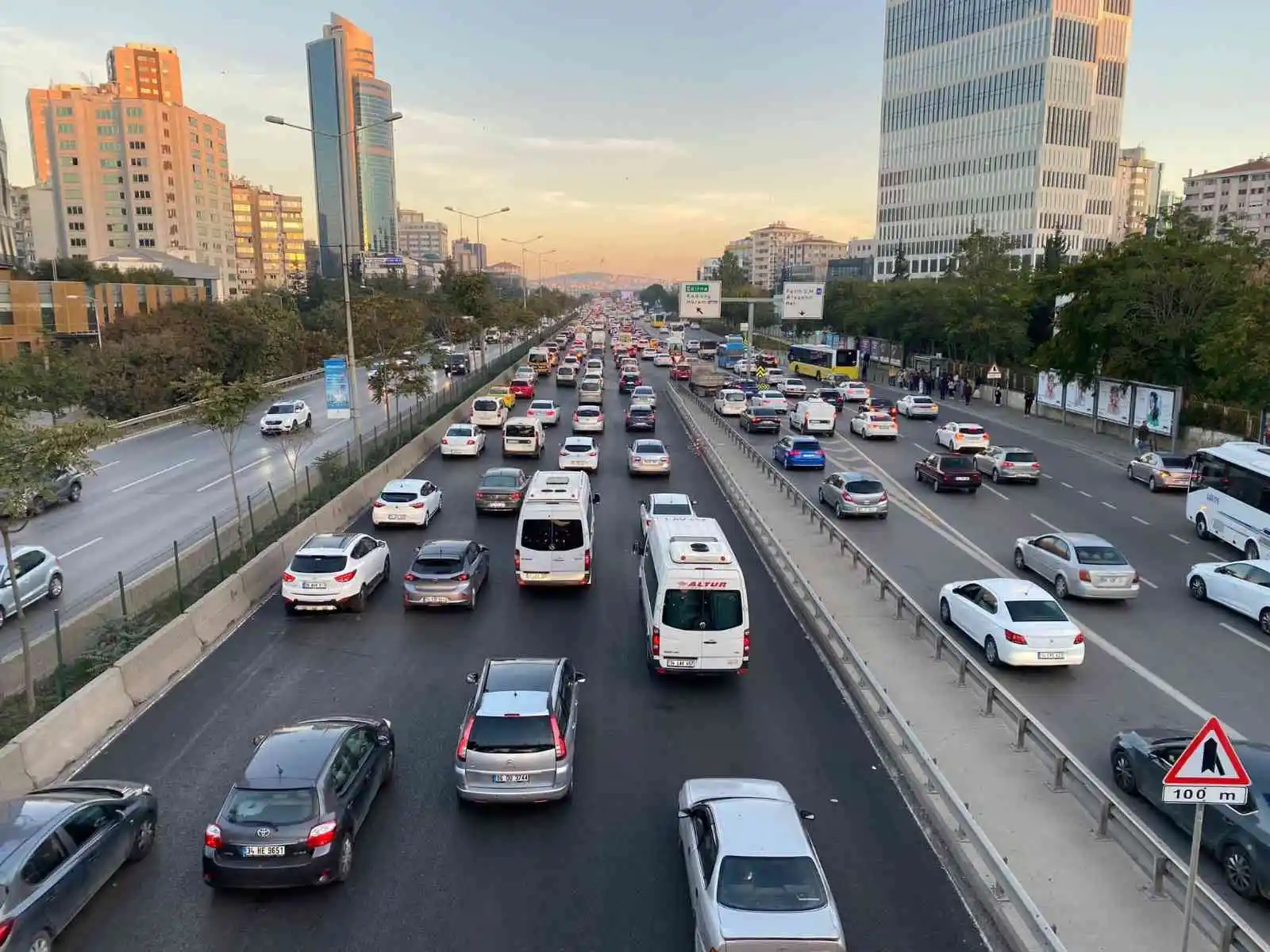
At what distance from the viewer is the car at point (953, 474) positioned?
101 ft

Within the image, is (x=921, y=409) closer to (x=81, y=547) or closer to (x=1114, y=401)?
(x=1114, y=401)

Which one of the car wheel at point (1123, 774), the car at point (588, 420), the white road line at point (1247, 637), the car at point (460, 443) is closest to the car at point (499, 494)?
the car at point (460, 443)

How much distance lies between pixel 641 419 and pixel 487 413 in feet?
26.5

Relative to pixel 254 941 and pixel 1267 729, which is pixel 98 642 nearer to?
pixel 254 941

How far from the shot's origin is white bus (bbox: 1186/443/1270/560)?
74.1 feet

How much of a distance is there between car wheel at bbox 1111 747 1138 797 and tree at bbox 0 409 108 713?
14.4 m

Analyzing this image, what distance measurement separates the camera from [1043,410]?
52219 mm

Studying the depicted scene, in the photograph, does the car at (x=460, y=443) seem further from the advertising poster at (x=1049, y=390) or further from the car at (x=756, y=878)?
the advertising poster at (x=1049, y=390)

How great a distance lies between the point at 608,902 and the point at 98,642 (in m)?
10.1

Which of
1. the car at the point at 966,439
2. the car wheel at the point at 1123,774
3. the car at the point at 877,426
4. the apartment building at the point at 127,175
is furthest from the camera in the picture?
the apartment building at the point at 127,175

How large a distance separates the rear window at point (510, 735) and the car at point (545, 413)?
3526 centimetres

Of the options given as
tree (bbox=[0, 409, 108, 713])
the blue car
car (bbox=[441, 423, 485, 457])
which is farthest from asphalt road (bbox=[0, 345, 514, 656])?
the blue car

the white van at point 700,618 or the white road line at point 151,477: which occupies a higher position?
the white van at point 700,618

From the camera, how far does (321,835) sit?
9070mm
